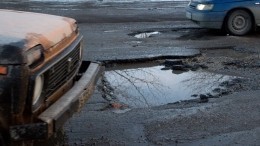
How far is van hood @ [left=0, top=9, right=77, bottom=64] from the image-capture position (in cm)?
365

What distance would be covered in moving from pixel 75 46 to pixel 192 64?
173 inches

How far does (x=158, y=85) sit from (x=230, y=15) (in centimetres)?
477

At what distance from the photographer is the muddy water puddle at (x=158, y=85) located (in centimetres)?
731

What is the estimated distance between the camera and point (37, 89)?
13.2 ft

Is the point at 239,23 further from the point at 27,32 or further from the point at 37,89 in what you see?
the point at 37,89

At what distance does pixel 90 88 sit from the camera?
16.5 feet

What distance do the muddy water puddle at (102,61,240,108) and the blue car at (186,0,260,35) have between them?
3469 millimetres

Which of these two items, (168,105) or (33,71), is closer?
(33,71)

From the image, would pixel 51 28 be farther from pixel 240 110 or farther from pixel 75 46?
pixel 240 110

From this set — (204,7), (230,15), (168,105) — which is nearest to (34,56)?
(168,105)

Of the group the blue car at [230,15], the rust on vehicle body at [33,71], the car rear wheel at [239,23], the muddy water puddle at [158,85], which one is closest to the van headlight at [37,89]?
the rust on vehicle body at [33,71]

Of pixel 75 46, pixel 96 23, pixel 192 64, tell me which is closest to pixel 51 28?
pixel 75 46

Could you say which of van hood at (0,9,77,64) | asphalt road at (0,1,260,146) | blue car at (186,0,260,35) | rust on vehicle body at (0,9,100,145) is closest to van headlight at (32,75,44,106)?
rust on vehicle body at (0,9,100,145)

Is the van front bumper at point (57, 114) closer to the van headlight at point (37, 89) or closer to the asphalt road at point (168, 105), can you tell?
the van headlight at point (37, 89)
